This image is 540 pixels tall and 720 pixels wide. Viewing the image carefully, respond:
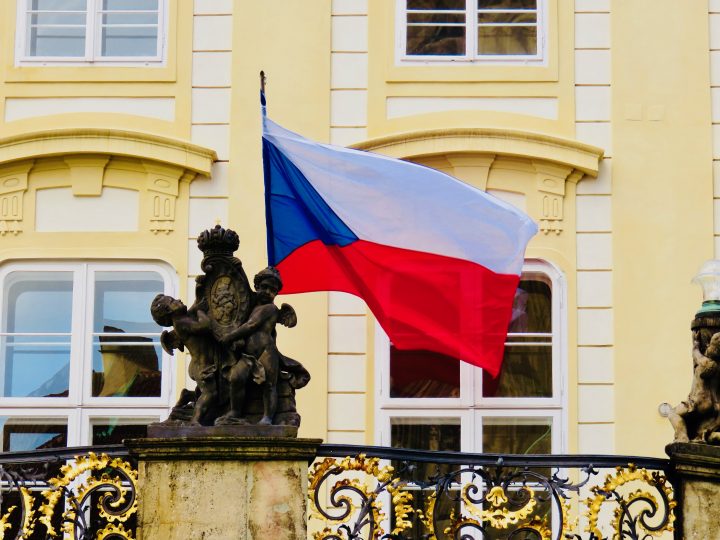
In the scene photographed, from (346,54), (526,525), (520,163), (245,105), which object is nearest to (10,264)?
(245,105)

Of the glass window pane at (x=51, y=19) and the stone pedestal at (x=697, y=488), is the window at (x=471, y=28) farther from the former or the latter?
the stone pedestal at (x=697, y=488)

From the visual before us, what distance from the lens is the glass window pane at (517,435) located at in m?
13.5

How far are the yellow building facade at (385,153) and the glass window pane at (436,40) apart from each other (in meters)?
0.02

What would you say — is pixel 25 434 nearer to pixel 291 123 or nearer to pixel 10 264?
pixel 10 264

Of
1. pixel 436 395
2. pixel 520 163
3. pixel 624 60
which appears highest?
pixel 624 60

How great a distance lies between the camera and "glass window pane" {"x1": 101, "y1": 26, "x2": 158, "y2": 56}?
46.8 feet

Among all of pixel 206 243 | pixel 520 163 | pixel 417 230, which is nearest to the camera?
pixel 206 243

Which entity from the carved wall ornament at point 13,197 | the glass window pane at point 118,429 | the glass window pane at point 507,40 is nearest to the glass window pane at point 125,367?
the glass window pane at point 118,429

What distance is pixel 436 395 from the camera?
13.6 meters

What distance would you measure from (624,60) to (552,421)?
9.74 ft

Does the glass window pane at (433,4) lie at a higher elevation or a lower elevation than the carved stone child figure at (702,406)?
higher

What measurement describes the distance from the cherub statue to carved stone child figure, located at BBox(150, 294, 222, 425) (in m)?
0.10

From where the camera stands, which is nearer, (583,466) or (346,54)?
(583,466)

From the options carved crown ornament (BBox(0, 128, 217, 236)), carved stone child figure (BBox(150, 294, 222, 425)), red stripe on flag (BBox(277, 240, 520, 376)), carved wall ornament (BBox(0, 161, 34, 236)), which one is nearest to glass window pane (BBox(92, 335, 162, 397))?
carved crown ornament (BBox(0, 128, 217, 236))
